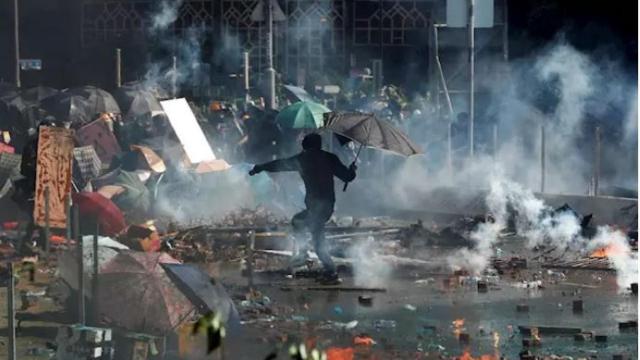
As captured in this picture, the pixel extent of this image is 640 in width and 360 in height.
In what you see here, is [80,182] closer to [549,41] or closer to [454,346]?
[454,346]

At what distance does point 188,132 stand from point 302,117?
172 centimetres

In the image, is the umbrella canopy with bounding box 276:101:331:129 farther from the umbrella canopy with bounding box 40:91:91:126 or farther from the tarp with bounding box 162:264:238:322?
the tarp with bounding box 162:264:238:322

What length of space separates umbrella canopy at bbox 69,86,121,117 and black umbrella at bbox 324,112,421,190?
12.4m

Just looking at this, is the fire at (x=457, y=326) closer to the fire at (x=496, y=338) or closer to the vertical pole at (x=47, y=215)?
the fire at (x=496, y=338)

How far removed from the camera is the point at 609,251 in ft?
56.6

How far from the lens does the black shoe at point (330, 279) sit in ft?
49.3

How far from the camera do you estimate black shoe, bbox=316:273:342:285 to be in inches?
591

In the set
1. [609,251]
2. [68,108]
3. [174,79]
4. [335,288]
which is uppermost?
[174,79]

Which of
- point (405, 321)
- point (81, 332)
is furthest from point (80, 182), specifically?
point (81, 332)

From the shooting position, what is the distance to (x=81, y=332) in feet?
35.8

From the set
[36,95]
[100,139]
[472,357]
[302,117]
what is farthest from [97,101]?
[472,357]

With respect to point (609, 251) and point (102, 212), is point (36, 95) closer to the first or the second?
point (102, 212)

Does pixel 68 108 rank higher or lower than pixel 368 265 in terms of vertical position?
higher

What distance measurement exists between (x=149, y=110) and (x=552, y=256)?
Answer: 1333 centimetres
